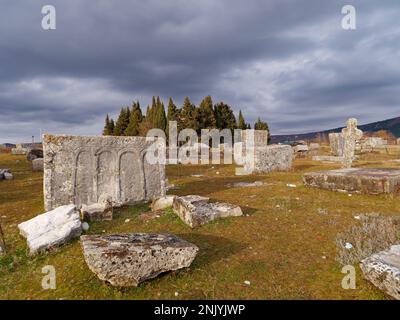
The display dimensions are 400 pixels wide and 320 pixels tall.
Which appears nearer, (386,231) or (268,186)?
(386,231)

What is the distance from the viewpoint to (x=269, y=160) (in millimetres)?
16594

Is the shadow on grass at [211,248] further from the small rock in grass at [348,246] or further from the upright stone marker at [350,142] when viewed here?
the upright stone marker at [350,142]

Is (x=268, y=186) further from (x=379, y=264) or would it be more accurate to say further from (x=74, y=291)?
(x=74, y=291)

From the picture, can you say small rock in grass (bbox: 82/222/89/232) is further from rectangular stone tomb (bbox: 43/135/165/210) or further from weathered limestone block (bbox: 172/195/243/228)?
weathered limestone block (bbox: 172/195/243/228)

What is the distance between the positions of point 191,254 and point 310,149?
30.5m

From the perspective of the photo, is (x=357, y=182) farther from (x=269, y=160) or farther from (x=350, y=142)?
(x=269, y=160)

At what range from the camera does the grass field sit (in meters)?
4.06

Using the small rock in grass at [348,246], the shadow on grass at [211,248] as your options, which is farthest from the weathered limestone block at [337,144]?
the shadow on grass at [211,248]

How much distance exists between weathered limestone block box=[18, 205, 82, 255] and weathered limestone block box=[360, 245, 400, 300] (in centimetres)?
519

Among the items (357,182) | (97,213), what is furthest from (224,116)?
(97,213)

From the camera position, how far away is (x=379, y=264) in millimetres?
3916

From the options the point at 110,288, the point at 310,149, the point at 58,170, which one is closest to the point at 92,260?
the point at 110,288

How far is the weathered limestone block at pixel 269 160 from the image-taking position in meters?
16.1

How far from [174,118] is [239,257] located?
4739 centimetres
